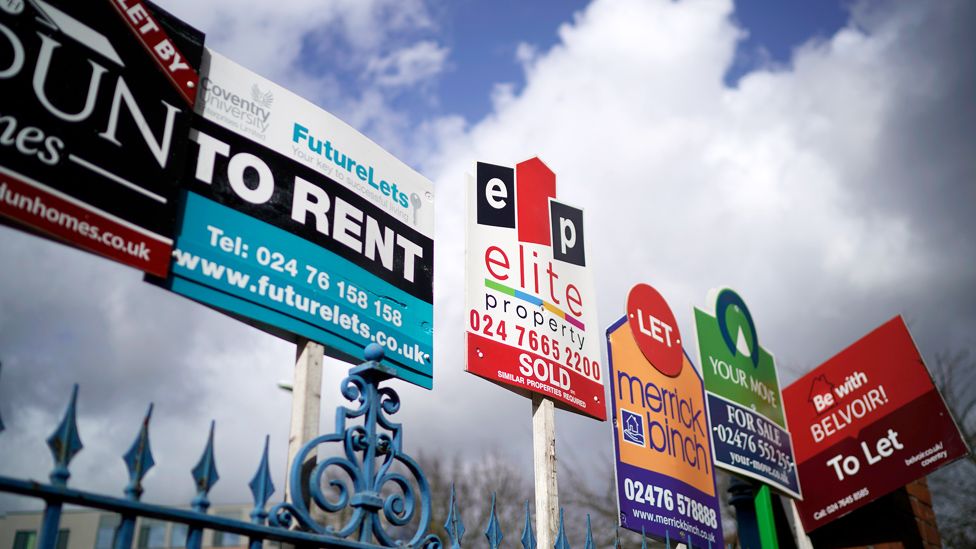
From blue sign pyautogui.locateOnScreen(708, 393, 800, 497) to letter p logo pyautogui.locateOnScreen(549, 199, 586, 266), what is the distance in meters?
2.31

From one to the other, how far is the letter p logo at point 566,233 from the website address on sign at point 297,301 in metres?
2.13

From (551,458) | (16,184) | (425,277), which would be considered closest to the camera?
(16,184)

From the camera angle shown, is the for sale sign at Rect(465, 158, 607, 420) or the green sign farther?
the green sign

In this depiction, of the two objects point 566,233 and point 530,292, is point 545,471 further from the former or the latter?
point 566,233

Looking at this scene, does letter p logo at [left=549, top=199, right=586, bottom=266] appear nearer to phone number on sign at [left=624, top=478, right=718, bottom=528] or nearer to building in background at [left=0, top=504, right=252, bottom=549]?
phone number on sign at [left=624, top=478, right=718, bottom=528]

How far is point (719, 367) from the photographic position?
8727 millimetres

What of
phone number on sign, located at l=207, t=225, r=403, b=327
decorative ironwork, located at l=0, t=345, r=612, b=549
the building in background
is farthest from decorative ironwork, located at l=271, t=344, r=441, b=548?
the building in background

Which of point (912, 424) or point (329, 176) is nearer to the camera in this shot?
point (329, 176)

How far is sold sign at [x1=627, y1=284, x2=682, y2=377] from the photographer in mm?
7844

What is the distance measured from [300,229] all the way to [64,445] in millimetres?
2275

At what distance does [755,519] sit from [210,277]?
6962mm

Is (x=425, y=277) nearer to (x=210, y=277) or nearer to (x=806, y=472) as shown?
(x=210, y=277)

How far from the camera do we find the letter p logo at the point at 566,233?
280 inches

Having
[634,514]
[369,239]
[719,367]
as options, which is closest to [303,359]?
[369,239]
